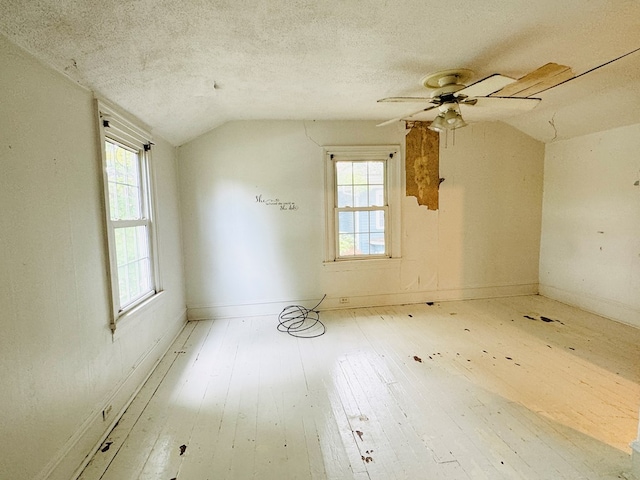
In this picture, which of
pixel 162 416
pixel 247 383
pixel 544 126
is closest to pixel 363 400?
pixel 247 383

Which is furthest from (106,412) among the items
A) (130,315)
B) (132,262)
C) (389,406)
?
(389,406)

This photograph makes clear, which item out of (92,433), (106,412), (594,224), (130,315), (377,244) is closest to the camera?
(92,433)

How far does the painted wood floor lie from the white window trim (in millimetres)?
1065

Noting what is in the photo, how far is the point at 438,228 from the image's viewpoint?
14.0 feet

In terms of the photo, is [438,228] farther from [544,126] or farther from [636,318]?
[636,318]

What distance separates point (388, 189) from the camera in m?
4.10

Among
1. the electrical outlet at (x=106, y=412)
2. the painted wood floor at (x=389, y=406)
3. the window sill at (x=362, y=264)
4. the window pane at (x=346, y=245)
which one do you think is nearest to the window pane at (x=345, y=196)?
the window pane at (x=346, y=245)

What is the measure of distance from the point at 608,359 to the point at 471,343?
107 cm

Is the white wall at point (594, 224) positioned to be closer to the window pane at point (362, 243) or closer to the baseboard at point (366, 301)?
the baseboard at point (366, 301)

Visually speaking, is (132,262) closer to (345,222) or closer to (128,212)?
(128,212)

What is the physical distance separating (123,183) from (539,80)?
3533 mm

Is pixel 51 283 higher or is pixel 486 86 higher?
pixel 486 86

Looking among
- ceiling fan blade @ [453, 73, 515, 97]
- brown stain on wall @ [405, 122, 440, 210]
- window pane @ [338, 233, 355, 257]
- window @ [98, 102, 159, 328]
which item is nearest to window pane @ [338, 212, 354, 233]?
window pane @ [338, 233, 355, 257]

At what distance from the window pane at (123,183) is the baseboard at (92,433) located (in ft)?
3.92
